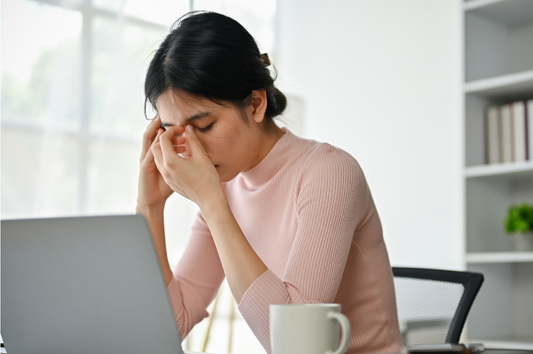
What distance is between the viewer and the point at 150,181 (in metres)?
1.18

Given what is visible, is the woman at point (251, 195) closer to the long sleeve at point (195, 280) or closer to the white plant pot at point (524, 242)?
the long sleeve at point (195, 280)

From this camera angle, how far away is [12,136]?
197 cm

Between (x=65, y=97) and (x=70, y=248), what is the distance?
5.26ft

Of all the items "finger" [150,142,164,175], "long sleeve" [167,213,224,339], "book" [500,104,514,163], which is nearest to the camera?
"finger" [150,142,164,175]

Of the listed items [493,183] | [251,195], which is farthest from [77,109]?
[493,183]

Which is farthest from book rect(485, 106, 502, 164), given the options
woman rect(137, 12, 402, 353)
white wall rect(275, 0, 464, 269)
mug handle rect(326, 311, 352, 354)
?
mug handle rect(326, 311, 352, 354)

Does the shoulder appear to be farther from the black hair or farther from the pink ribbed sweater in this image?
the black hair

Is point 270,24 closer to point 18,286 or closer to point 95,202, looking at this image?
point 95,202

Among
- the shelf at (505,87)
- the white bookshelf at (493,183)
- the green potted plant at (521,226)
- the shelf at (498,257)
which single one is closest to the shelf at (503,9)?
the white bookshelf at (493,183)

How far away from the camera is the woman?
884mm

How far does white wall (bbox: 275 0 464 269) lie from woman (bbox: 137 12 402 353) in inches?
41.3

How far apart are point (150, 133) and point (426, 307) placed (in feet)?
2.27

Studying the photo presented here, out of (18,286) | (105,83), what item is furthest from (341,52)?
(18,286)

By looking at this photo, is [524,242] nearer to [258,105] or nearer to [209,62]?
[258,105]
